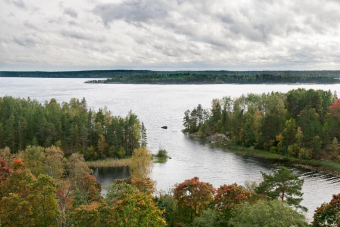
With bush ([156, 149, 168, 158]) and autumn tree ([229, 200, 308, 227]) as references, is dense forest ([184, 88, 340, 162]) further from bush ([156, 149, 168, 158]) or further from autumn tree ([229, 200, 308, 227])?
autumn tree ([229, 200, 308, 227])

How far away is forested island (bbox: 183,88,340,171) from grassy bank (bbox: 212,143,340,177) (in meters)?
1.49

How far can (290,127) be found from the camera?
81.9m

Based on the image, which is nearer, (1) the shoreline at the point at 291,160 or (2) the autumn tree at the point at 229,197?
(2) the autumn tree at the point at 229,197

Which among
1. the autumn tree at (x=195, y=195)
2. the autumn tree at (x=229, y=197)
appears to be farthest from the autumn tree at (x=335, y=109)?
the autumn tree at (x=195, y=195)

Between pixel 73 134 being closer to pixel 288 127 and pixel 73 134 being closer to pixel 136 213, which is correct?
pixel 288 127

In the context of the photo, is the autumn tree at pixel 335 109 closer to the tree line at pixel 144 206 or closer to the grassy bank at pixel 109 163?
the tree line at pixel 144 206

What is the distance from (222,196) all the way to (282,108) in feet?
216

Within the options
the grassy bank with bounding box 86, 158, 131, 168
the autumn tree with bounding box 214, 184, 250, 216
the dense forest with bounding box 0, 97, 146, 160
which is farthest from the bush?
the autumn tree with bounding box 214, 184, 250, 216

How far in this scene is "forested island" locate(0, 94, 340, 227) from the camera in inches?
1017

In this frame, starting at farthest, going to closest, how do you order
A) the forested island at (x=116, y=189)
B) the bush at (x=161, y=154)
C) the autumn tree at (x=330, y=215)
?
the bush at (x=161, y=154) < the autumn tree at (x=330, y=215) < the forested island at (x=116, y=189)

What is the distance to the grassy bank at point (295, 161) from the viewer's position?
222 ft

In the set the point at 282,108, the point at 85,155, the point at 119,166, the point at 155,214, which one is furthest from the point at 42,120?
the point at 282,108

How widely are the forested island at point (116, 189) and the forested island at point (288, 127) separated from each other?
0.48m

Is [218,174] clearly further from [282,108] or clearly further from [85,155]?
[282,108]
